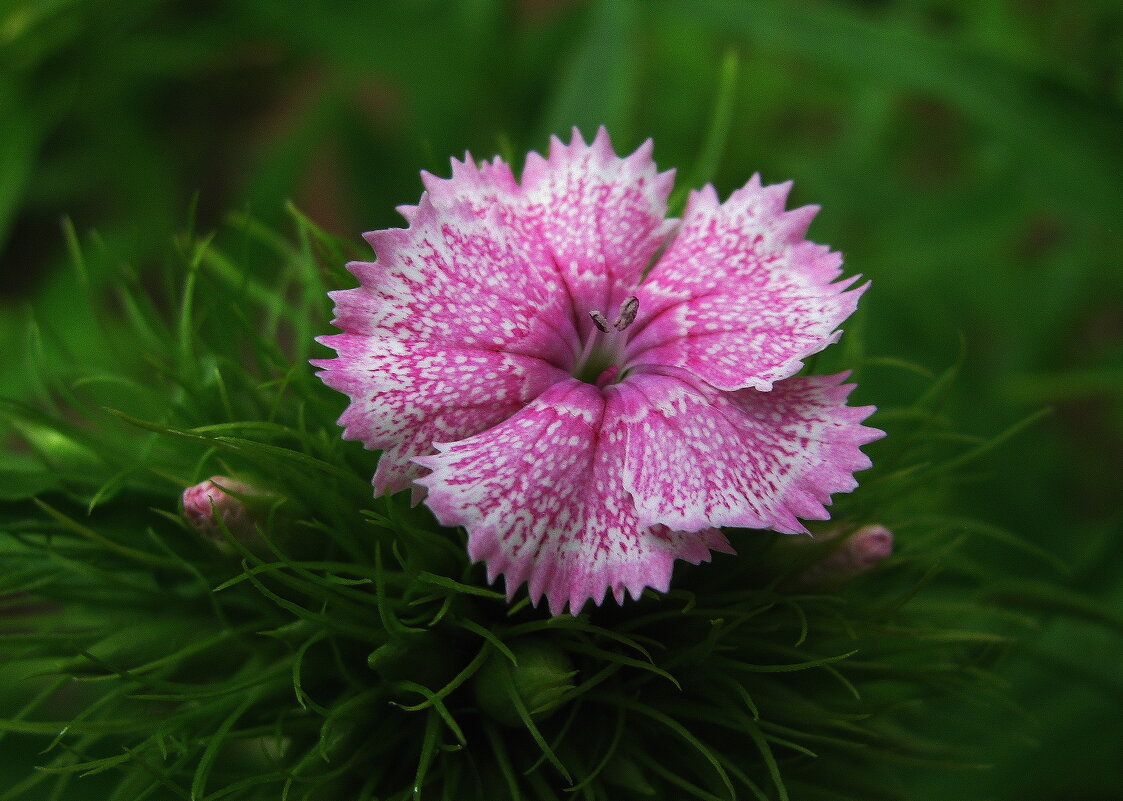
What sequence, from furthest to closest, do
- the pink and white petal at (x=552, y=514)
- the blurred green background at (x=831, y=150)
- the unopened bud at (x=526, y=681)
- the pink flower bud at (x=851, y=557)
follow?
the blurred green background at (x=831, y=150) < the pink flower bud at (x=851, y=557) < the unopened bud at (x=526, y=681) < the pink and white petal at (x=552, y=514)

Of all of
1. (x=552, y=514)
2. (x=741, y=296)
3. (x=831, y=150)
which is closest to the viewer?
(x=552, y=514)

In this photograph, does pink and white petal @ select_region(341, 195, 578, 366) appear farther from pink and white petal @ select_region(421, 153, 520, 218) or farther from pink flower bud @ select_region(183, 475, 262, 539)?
pink flower bud @ select_region(183, 475, 262, 539)

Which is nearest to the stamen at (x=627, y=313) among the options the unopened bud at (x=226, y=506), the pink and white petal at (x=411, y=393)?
the pink and white petal at (x=411, y=393)

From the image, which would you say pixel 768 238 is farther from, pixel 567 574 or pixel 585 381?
pixel 567 574

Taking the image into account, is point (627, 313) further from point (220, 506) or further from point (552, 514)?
point (220, 506)

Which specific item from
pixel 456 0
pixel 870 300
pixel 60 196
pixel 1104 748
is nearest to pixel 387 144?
pixel 456 0

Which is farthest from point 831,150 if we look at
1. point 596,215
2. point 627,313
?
point 627,313

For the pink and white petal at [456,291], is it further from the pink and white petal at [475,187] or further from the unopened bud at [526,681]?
the unopened bud at [526,681]
